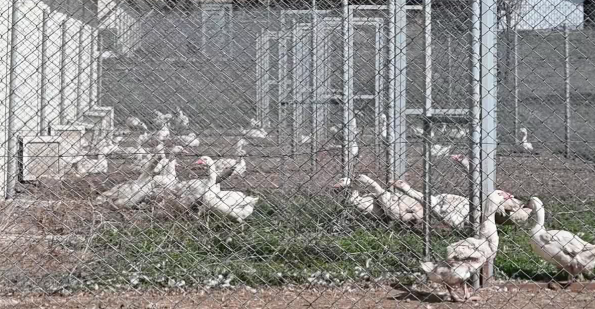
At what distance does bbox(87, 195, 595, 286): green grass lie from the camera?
407 centimetres

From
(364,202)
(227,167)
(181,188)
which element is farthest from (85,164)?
(364,202)

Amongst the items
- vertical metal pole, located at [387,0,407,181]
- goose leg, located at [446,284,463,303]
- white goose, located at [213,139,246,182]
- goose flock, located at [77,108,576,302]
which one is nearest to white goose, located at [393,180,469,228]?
goose flock, located at [77,108,576,302]

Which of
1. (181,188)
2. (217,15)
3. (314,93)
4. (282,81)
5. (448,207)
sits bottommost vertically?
(448,207)

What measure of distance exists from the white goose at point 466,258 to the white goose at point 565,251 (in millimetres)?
481

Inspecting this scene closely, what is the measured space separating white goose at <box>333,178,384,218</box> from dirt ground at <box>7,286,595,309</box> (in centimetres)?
108

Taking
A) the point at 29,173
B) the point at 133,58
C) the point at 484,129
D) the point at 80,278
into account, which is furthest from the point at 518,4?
the point at 29,173

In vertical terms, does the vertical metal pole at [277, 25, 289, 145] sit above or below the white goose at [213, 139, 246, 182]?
above

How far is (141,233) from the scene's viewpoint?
4.27 metres

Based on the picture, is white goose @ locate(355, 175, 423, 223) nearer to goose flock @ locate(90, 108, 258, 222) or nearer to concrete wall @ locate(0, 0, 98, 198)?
goose flock @ locate(90, 108, 258, 222)

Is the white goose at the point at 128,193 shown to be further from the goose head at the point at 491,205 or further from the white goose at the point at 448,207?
the goose head at the point at 491,205

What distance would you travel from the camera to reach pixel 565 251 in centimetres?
421

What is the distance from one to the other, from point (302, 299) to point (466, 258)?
2.77ft

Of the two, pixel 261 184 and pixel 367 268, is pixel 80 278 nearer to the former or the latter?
pixel 367 268

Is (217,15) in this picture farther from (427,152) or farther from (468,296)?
(468,296)
